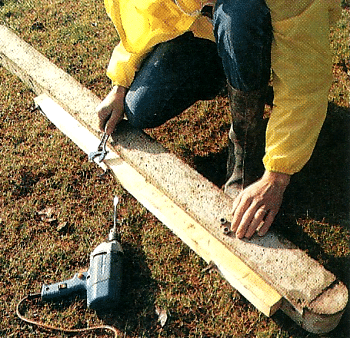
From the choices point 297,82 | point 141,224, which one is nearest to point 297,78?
point 297,82

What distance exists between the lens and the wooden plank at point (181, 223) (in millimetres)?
2199

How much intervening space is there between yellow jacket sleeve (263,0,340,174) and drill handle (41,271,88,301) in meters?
1.03

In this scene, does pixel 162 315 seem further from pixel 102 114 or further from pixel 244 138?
pixel 102 114

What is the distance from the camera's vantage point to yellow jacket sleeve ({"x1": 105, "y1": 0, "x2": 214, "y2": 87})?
254cm

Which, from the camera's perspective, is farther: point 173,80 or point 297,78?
point 173,80

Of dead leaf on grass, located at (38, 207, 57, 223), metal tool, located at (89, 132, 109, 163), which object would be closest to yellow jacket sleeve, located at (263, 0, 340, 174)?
metal tool, located at (89, 132, 109, 163)

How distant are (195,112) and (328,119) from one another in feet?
2.72

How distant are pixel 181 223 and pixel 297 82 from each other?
886 mm

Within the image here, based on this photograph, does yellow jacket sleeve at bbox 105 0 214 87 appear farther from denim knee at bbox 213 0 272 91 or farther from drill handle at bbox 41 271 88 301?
drill handle at bbox 41 271 88 301

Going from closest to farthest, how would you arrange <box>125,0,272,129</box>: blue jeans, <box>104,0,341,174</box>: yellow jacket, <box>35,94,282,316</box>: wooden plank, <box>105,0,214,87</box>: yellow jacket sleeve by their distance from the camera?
<box>104,0,341,174</box>: yellow jacket → <box>35,94,282,316</box>: wooden plank → <box>105,0,214,87</box>: yellow jacket sleeve → <box>125,0,272,129</box>: blue jeans

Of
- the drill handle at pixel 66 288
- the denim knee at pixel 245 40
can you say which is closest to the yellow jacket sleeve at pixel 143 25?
the denim knee at pixel 245 40

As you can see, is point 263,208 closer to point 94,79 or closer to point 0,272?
point 0,272

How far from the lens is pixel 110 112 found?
9.46 feet

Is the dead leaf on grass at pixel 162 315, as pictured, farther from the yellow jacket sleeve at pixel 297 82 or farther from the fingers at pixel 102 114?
the fingers at pixel 102 114
